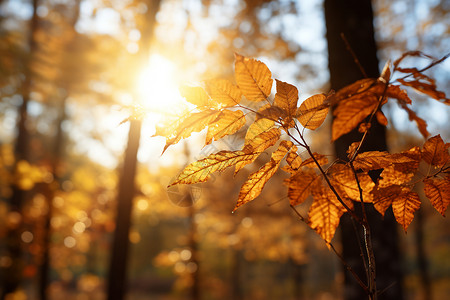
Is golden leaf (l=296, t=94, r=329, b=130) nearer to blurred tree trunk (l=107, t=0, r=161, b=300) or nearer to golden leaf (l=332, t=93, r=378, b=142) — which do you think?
golden leaf (l=332, t=93, r=378, b=142)

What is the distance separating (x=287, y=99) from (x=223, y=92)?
163 mm

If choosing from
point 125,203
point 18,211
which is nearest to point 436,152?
point 125,203

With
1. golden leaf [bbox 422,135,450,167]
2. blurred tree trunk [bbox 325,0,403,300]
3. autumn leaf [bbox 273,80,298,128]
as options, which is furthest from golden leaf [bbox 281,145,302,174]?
blurred tree trunk [bbox 325,0,403,300]

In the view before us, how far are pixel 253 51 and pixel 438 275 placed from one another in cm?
2596

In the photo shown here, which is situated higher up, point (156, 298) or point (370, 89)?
point (370, 89)

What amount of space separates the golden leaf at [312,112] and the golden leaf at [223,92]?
6.5 inches

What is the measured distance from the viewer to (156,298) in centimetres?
1764

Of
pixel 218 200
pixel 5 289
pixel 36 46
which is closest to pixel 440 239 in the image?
pixel 218 200

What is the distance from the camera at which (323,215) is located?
79 centimetres

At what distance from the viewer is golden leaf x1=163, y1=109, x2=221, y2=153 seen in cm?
70

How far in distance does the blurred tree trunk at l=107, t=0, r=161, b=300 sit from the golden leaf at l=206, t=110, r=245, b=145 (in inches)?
120

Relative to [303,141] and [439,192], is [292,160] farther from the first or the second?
[439,192]

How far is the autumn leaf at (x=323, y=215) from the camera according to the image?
790 mm

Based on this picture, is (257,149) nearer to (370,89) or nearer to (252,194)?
(252,194)
